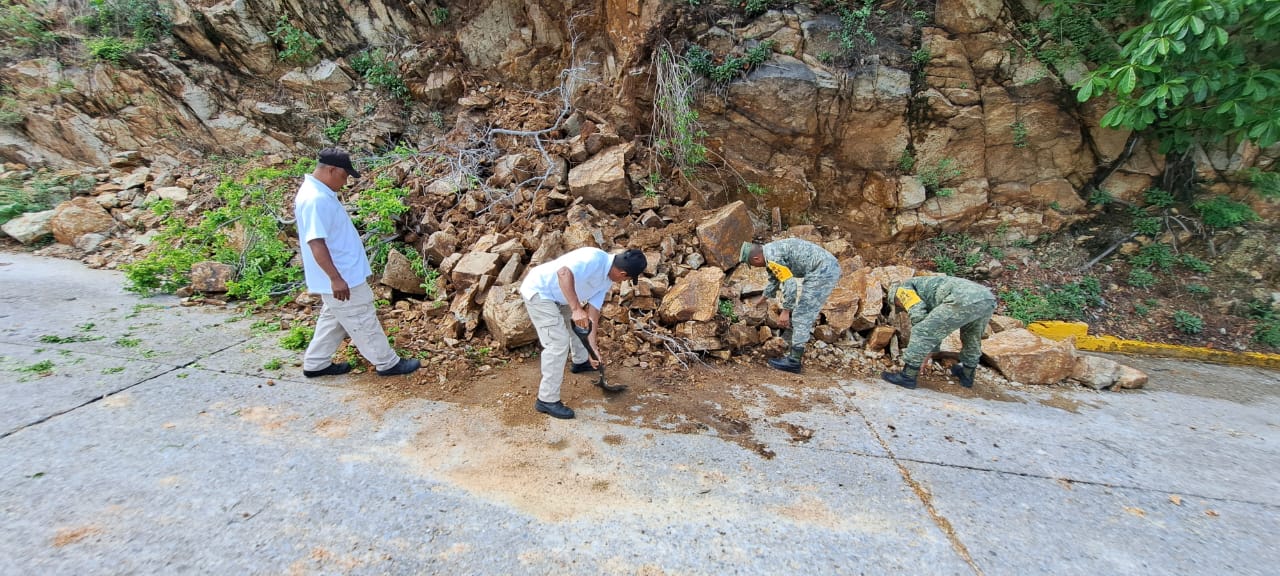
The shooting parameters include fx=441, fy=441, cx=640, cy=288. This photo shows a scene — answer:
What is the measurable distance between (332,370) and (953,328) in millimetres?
4688

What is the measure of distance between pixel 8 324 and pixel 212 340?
1.55 m

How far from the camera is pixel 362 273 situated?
300 centimetres

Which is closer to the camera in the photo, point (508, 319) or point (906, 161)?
point (508, 319)

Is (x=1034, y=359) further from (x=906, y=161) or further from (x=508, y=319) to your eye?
(x=508, y=319)

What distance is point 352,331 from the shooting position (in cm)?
300

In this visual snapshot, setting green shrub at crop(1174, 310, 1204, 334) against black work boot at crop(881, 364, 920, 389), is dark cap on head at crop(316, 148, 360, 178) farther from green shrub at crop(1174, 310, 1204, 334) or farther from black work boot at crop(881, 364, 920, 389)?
green shrub at crop(1174, 310, 1204, 334)

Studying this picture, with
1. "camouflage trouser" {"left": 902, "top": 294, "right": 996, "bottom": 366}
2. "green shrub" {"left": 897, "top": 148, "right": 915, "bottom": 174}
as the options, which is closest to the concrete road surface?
"camouflage trouser" {"left": 902, "top": 294, "right": 996, "bottom": 366}

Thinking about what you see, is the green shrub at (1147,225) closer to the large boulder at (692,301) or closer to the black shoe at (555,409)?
the large boulder at (692,301)

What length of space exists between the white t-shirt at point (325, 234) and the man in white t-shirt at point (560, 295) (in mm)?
1175

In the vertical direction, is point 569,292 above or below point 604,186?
below

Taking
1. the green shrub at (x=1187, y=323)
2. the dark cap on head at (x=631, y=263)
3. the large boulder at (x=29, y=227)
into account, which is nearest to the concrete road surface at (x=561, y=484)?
the dark cap on head at (x=631, y=263)

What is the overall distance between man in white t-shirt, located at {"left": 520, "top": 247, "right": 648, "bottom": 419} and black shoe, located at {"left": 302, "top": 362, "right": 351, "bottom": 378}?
146 centimetres

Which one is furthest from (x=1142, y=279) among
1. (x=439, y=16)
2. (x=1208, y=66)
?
(x=439, y=16)

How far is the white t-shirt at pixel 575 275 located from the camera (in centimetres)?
276
